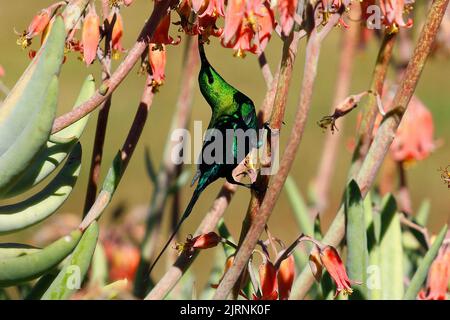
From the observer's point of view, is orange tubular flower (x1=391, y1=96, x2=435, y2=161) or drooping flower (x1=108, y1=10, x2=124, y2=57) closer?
drooping flower (x1=108, y1=10, x2=124, y2=57)

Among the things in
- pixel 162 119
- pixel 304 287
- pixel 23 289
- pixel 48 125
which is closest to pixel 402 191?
pixel 304 287

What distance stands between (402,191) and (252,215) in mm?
839

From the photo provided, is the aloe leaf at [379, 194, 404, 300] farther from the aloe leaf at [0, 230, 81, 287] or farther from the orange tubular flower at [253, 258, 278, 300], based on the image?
the aloe leaf at [0, 230, 81, 287]

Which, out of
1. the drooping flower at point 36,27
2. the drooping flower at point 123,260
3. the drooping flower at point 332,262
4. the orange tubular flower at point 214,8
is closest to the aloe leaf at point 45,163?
the drooping flower at point 36,27

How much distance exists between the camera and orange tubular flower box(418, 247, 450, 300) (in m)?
1.29

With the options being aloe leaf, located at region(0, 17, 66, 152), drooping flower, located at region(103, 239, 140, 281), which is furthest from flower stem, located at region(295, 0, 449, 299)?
drooping flower, located at region(103, 239, 140, 281)

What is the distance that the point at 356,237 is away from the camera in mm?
1134

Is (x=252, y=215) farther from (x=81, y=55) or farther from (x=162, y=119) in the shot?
(x=162, y=119)

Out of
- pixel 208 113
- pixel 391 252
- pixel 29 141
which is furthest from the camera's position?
pixel 208 113

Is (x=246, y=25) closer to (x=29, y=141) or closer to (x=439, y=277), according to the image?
(x=29, y=141)

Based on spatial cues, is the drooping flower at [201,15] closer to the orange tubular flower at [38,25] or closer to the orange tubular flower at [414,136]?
the orange tubular flower at [38,25]

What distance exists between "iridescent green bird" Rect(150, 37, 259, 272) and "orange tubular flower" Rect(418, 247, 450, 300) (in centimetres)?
43

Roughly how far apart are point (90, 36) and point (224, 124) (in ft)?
0.63

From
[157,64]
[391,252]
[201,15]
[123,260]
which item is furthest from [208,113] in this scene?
[201,15]
